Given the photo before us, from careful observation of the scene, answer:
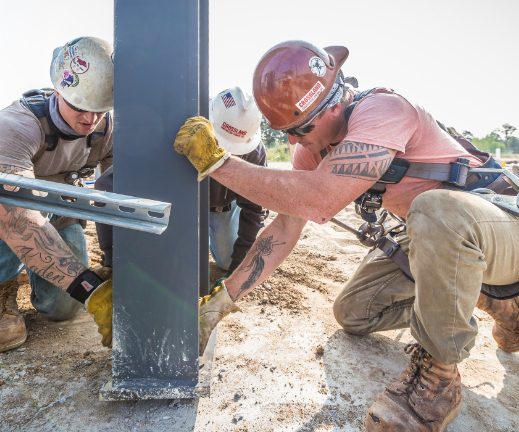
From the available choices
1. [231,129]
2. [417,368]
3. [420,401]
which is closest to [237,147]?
[231,129]

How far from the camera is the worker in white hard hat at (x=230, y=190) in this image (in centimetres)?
309

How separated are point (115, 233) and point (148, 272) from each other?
20 centimetres

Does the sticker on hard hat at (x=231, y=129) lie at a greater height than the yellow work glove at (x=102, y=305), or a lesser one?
greater

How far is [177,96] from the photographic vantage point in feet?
5.41

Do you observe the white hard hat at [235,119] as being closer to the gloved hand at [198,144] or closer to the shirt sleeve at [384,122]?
the shirt sleeve at [384,122]

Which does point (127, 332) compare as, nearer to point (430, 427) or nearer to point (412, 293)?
point (430, 427)

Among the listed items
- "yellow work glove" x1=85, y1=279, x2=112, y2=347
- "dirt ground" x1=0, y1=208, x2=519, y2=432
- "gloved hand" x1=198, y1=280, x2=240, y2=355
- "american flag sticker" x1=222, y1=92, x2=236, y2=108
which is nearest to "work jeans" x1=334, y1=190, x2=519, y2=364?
"dirt ground" x1=0, y1=208, x2=519, y2=432

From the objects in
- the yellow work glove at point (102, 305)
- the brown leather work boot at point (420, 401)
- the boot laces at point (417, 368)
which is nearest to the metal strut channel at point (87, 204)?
the yellow work glove at point (102, 305)

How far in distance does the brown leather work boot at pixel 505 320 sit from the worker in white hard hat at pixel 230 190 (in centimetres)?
172

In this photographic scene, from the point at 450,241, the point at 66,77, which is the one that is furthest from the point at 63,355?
the point at 450,241

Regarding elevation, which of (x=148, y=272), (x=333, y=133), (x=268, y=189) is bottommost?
(x=148, y=272)

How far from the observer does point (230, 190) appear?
3.54m

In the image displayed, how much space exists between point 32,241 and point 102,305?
54 cm

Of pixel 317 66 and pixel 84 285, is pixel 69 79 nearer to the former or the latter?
pixel 84 285
